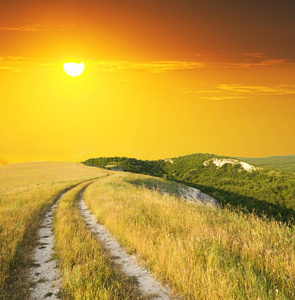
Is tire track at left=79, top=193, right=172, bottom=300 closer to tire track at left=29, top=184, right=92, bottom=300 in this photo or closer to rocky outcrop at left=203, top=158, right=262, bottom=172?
tire track at left=29, top=184, right=92, bottom=300

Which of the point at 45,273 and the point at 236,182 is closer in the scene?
the point at 45,273

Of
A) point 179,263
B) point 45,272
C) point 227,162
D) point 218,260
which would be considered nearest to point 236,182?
point 227,162

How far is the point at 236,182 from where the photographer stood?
9462 cm

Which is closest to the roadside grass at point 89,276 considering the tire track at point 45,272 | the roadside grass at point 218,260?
the tire track at point 45,272

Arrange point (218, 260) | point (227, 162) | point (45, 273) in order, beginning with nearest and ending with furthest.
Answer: point (218, 260), point (45, 273), point (227, 162)

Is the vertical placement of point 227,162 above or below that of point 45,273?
above

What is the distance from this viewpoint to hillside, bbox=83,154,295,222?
71625mm

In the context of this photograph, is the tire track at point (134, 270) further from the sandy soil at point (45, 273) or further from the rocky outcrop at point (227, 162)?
the rocky outcrop at point (227, 162)

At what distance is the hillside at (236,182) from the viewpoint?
71625 mm

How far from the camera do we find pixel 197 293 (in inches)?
150

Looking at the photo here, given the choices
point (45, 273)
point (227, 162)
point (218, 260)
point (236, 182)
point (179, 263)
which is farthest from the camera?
point (227, 162)

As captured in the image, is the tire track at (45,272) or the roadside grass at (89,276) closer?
the roadside grass at (89,276)

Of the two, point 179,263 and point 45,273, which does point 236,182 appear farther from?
point 45,273

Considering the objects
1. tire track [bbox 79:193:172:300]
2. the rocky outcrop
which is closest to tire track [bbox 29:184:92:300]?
tire track [bbox 79:193:172:300]
